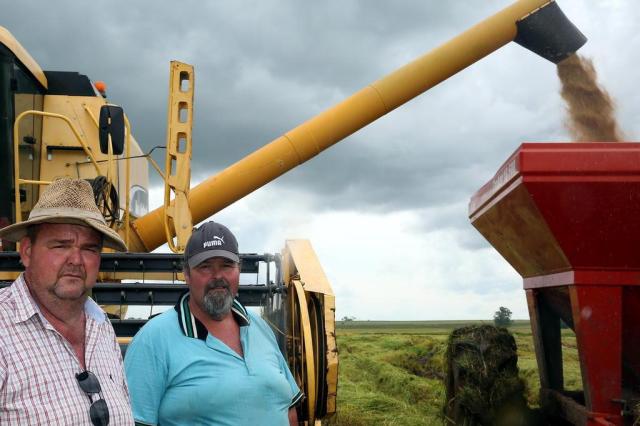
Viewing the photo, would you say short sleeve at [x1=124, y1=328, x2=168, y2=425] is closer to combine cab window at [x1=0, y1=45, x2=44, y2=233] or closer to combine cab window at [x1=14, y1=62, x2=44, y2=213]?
combine cab window at [x1=0, y1=45, x2=44, y2=233]

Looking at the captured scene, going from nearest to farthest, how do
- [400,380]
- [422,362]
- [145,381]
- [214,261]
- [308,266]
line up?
1. [145,381]
2. [214,261]
3. [308,266]
4. [400,380]
5. [422,362]

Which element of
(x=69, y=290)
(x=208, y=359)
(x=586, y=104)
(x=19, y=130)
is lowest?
(x=208, y=359)

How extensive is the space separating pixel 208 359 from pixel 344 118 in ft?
18.7

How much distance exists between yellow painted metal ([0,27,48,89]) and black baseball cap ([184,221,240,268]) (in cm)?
424

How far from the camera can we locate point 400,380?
9.55 m

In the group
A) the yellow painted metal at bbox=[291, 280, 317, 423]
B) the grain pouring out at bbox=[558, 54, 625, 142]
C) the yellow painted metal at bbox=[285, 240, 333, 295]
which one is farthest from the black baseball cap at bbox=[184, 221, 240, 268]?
the grain pouring out at bbox=[558, 54, 625, 142]

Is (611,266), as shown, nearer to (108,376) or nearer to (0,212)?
(108,376)

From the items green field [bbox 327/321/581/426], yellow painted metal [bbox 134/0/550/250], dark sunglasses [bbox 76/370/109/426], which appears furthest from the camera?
yellow painted metal [bbox 134/0/550/250]

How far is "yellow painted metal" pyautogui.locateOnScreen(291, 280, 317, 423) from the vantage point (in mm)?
4414

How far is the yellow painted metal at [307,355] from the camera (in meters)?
4.41

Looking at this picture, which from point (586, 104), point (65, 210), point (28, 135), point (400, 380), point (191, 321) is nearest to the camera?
point (65, 210)

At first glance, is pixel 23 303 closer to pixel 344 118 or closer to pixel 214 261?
pixel 214 261

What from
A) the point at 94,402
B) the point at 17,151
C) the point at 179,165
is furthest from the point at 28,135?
the point at 94,402

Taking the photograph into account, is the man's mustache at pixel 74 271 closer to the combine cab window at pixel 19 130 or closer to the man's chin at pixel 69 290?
the man's chin at pixel 69 290
